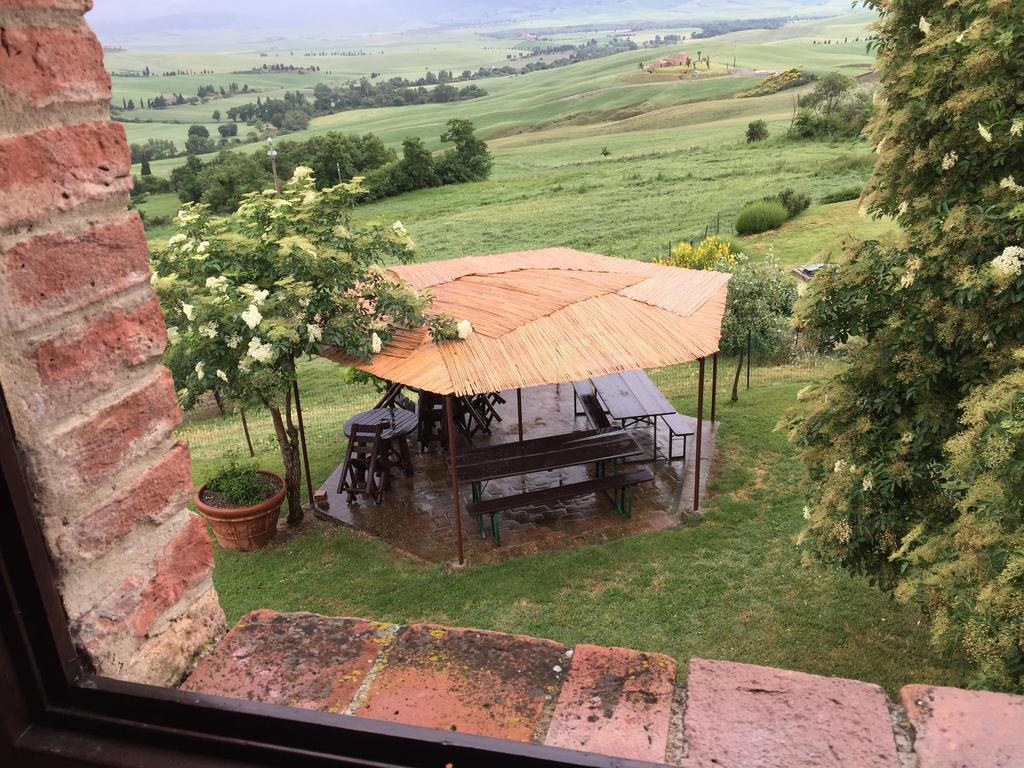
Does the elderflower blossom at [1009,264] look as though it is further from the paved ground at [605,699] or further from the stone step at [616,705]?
the stone step at [616,705]

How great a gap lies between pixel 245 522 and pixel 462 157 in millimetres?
50212

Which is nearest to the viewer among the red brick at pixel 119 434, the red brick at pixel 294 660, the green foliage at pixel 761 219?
the red brick at pixel 119 434

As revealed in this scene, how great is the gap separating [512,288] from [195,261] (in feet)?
12.7

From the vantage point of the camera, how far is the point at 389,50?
135m

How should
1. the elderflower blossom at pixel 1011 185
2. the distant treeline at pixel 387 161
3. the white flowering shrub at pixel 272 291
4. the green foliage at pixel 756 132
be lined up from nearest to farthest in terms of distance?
the elderflower blossom at pixel 1011 185, the white flowering shrub at pixel 272 291, the distant treeline at pixel 387 161, the green foliage at pixel 756 132

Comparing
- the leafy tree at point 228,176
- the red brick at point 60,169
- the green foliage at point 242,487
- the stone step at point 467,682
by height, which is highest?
the red brick at point 60,169

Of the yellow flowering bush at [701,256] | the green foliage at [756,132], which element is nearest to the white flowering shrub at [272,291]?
the yellow flowering bush at [701,256]

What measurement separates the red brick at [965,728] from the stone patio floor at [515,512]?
23.2ft

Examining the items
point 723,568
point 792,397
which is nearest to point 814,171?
point 792,397

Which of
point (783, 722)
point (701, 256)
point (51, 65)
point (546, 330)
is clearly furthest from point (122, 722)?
point (701, 256)

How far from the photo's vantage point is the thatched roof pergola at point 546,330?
772 cm

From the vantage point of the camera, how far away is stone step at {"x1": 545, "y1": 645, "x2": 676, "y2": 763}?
1389mm

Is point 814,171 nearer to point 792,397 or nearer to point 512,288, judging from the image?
point 792,397

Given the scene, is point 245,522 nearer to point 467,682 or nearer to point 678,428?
point 678,428
